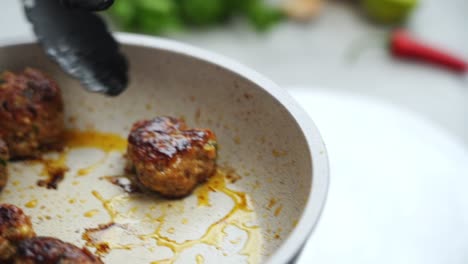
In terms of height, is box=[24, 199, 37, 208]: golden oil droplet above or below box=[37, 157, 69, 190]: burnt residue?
below

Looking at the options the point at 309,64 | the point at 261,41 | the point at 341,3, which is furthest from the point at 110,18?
the point at 341,3

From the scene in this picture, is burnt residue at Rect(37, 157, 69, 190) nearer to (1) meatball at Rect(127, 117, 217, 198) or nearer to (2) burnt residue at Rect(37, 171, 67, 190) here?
(2) burnt residue at Rect(37, 171, 67, 190)

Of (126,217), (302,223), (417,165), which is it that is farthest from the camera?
(417,165)

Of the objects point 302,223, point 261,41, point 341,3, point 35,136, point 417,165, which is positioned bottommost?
point 35,136

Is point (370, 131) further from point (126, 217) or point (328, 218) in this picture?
point (126, 217)

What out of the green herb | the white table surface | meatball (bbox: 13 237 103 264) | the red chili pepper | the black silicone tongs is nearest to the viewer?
meatball (bbox: 13 237 103 264)

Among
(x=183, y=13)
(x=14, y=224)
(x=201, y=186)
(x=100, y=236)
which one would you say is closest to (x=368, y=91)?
(x=183, y=13)

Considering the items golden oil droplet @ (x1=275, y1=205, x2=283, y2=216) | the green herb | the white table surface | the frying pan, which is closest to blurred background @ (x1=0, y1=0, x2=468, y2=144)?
the green herb
